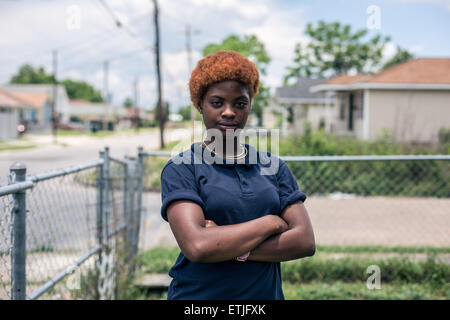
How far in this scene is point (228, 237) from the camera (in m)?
1.58

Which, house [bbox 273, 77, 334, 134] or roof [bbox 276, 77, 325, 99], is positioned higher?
roof [bbox 276, 77, 325, 99]

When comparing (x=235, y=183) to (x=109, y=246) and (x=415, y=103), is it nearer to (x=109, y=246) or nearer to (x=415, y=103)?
(x=109, y=246)

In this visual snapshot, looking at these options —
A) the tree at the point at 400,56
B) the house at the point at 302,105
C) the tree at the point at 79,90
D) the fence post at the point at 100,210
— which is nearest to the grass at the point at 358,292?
the fence post at the point at 100,210

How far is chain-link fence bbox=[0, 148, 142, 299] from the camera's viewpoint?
231cm

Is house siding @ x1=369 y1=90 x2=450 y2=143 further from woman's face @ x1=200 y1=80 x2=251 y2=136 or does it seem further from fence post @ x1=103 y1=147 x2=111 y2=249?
woman's face @ x1=200 y1=80 x2=251 y2=136

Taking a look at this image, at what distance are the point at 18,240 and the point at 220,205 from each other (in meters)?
1.22

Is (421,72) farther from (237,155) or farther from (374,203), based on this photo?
(237,155)

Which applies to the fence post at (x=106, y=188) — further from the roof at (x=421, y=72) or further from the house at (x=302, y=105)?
the house at (x=302, y=105)

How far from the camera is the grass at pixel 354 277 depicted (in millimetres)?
4340

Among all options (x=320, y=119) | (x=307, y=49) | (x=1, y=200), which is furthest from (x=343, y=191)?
(x=307, y=49)

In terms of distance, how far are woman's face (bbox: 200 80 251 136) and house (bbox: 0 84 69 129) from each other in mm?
54433

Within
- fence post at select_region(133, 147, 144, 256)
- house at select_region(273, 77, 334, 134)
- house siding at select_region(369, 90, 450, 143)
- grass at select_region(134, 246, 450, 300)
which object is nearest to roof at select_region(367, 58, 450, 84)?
house siding at select_region(369, 90, 450, 143)

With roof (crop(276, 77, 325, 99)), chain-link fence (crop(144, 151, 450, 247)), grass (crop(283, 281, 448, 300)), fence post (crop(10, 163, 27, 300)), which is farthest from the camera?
roof (crop(276, 77, 325, 99))
